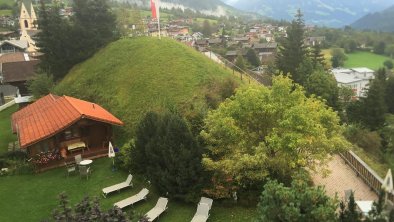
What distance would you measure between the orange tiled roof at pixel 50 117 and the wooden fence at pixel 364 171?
50.4 ft

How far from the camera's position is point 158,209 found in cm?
1744

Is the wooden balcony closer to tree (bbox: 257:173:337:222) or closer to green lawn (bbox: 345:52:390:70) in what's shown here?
tree (bbox: 257:173:337:222)

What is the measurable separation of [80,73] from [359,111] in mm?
33342

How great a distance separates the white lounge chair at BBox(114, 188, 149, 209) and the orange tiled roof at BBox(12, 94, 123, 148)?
7.93 meters

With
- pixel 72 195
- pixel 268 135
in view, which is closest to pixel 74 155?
pixel 72 195

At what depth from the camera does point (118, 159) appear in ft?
78.0

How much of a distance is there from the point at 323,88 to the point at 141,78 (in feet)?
63.6

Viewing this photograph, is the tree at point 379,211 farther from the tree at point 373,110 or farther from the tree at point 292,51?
the tree at point 292,51

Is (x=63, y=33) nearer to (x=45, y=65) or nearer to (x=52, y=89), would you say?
(x=45, y=65)

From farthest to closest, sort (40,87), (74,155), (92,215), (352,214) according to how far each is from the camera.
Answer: (40,87), (74,155), (352,214), (92,215)

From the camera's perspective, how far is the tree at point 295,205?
10.2m

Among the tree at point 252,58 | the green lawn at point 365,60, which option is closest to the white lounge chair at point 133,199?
the tree at point 252,58

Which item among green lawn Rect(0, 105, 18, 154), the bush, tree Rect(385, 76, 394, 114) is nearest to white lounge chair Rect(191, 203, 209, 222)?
the bush

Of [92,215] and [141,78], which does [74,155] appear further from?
[92,215]
